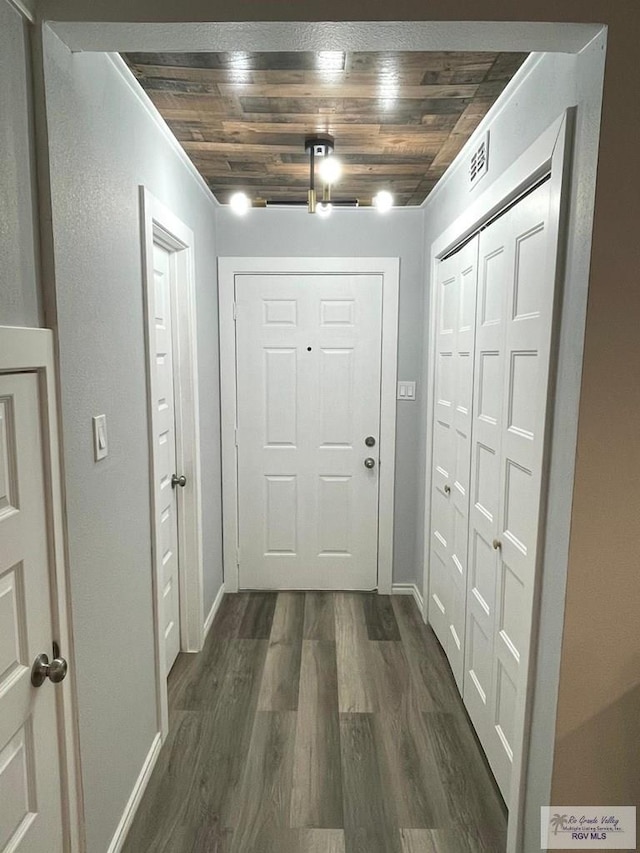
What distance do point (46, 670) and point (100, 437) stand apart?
0.59m

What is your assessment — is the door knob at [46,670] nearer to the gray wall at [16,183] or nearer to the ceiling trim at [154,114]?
the gray wall at [16,183]

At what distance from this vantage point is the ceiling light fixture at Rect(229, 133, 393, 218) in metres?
2.12

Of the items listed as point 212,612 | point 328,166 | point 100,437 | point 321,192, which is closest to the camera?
point 100,437

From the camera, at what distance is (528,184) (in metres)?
1.56

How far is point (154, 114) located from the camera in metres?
1.89

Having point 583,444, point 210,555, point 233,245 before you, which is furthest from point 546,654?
point 233,245

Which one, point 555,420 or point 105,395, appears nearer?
point 555,420

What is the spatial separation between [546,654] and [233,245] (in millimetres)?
2618

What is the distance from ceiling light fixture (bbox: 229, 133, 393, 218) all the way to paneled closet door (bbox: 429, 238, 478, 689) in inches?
24.1

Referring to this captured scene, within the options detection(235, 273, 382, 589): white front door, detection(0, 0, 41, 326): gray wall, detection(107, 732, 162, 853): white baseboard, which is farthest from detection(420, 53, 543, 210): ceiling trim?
detection(107, 732, 162, 853): white baseboard

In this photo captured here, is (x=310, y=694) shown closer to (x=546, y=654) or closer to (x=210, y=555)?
(x=210, y=555)

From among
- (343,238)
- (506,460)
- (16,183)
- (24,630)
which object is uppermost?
(343,238)

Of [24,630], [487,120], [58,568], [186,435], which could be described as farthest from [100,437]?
[487,120]

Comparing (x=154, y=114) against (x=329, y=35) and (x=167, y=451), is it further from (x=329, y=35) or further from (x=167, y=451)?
(x=167, y=451)
